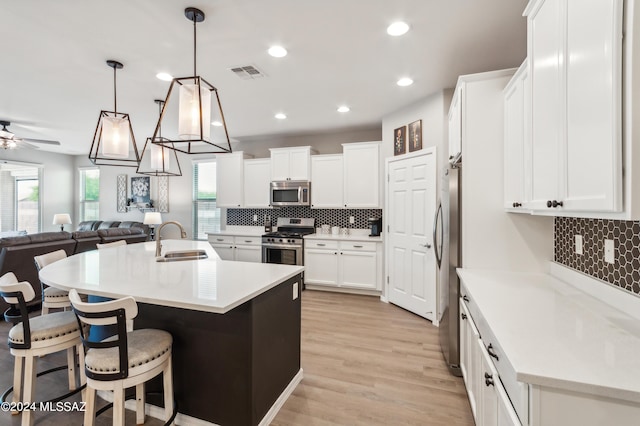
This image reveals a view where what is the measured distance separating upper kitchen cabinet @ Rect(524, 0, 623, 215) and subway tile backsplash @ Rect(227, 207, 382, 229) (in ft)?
11.8

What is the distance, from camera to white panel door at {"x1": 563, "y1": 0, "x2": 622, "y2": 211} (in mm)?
925

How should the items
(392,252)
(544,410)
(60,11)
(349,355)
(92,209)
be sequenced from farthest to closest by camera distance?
(92,209), (392,252), (349,355), (60,11), (544,410)

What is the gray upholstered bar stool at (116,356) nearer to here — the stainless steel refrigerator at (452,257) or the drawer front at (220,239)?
the stainless steel refrigerator at (452,257)

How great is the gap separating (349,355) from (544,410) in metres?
2.02

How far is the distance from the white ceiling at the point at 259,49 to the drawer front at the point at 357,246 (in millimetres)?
2003

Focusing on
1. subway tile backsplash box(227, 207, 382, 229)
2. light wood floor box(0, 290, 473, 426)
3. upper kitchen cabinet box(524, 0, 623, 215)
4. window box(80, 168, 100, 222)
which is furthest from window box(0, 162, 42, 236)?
upper kitchen cabinet box(524, 0, 623, 215)

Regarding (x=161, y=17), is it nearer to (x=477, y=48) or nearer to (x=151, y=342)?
(x=151, y=342)

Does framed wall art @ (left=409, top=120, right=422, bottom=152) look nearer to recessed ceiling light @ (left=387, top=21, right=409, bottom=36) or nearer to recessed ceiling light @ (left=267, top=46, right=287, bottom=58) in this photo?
recessed ceiling light @ (left=387, top=21, right=409, bottom=36)

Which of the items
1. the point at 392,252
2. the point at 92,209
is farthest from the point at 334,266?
the point at 92,209

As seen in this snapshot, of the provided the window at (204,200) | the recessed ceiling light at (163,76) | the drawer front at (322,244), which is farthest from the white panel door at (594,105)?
the window at (204,200)

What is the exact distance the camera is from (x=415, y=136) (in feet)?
12.5

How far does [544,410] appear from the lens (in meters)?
0.90

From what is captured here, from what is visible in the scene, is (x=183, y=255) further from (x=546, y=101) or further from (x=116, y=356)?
(x=546, y=101)

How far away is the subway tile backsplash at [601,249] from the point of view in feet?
4.42
